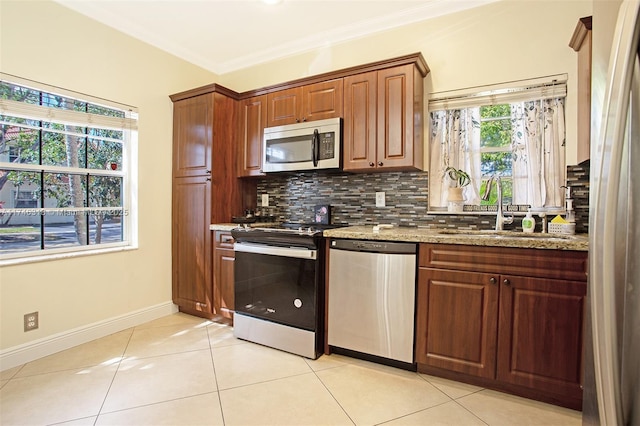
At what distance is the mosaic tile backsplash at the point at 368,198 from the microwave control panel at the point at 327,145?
26 centimetres

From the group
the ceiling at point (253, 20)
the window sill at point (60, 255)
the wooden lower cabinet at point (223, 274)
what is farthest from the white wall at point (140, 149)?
the wooden lower cabinet at point (223, 274)

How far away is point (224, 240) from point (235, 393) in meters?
1.38

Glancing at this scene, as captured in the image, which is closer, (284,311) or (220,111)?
(284,311)

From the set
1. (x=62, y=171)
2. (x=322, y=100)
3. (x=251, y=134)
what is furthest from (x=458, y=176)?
(x=62, y=171)

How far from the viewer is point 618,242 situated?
1.98 ft

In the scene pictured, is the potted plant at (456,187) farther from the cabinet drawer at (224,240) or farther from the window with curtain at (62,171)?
the window with curtain at (62,171)

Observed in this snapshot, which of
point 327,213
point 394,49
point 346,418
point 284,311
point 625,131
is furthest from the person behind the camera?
point 327,213

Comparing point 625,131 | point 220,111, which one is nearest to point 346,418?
point 625,131

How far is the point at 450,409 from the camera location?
1740 millimetres

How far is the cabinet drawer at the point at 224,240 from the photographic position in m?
2.89

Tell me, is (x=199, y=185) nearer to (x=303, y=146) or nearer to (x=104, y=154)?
(x=104, y=154)

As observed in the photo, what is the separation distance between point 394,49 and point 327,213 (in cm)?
157

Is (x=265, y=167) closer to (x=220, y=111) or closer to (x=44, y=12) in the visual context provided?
(x=220, y=111)

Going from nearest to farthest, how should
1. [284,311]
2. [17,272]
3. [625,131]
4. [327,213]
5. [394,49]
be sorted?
[625,131]
[17,272]
[284,311]
[394,49]
[327,213]
